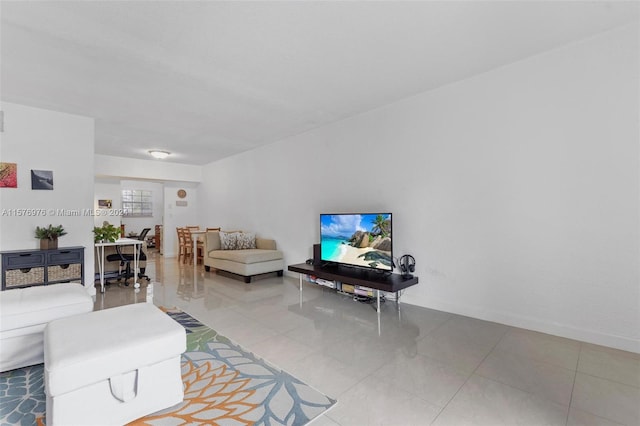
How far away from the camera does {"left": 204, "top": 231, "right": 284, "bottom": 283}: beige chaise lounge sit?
5.18 m

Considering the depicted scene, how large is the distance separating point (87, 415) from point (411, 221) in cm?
350

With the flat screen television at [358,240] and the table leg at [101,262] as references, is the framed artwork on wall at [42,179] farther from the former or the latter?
the flat screen television at [358,240]

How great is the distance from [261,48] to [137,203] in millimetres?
11153

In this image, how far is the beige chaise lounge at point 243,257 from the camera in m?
5.18

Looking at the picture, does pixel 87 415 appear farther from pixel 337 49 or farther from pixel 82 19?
pixel 337 49

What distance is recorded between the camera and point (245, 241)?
6121 millimetres

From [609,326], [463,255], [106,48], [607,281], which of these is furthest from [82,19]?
[609,326]

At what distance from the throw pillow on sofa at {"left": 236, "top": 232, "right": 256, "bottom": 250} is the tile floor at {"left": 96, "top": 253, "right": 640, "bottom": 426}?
2.20 m

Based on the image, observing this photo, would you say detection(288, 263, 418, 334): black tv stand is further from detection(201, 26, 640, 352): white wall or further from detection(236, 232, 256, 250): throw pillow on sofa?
detection(236, 232, 256, 250): throw pillow on sofa

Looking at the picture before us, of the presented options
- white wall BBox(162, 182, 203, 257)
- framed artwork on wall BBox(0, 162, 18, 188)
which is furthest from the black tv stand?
white wall BBox(162, 182, 203, 257)

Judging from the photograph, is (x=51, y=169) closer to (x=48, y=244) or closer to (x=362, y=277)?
(x=48, y=244)

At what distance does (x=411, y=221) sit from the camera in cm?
386

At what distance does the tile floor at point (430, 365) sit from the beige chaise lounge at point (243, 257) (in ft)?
4.27

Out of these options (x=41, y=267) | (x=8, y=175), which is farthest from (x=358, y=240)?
(x=8, y=175)
